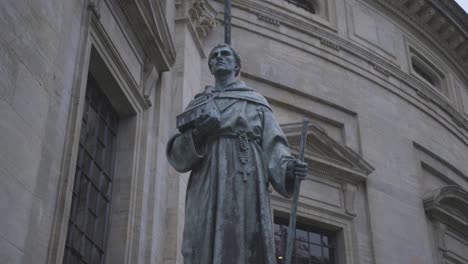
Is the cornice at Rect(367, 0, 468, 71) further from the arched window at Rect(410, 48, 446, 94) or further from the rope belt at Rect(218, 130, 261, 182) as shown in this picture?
the rope belt at Rect(218, 130, 261, 182)

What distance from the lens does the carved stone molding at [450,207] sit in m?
16.5

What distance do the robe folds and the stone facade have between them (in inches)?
95.6

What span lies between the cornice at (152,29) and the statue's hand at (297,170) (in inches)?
250

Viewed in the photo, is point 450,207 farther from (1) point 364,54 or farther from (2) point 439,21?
(2) point 439,21

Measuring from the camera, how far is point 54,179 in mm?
7625

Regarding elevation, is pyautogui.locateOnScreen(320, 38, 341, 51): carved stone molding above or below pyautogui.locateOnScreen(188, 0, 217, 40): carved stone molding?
above

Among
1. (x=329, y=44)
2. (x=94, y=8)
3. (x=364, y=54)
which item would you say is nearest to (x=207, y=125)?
(x=94, y=8)

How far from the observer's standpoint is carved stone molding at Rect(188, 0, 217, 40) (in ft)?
45.7

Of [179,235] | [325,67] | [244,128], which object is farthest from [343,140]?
[244,128]

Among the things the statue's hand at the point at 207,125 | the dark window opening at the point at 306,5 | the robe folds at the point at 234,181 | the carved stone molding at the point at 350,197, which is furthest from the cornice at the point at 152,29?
the dark window opening at the point at 306,5

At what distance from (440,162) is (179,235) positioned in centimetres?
972

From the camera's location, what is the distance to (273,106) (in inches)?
596

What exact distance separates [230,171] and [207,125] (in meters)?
0.37

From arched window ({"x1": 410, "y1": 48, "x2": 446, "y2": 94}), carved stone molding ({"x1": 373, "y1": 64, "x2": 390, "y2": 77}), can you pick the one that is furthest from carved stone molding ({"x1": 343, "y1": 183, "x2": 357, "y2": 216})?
arched window ({"x1": 410, "y1": 48, "x2": 446, "y2": 94})
